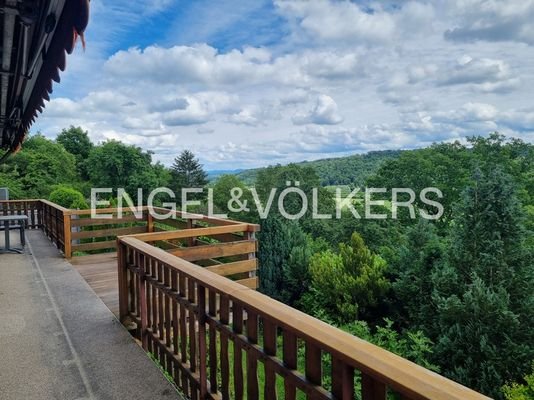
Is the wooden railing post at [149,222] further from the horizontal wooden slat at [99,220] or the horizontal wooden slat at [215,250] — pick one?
the horizontal wooden slat at [215,250]

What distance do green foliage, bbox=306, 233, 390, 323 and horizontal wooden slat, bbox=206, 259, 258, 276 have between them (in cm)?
999

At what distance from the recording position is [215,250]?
4.11m

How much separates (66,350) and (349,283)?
481 inches

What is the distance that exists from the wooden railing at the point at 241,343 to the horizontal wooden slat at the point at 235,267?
1.17 meters

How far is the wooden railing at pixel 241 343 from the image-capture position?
1.04 m

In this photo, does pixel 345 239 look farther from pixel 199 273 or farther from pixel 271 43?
pixel 199 273

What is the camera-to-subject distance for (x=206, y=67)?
12781mm

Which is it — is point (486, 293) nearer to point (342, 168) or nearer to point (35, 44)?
point (35, 44)

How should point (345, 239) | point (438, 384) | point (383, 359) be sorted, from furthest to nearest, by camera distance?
point (345, 239), point (383, 359), point (438, 384)

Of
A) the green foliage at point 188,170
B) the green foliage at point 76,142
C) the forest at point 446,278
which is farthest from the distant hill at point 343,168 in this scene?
the green foliage at point 76,142

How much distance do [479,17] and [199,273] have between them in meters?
18.3

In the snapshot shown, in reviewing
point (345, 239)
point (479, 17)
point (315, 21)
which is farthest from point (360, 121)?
point (315, 21)

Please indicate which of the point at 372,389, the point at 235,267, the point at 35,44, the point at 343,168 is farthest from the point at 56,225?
the point at 343,168

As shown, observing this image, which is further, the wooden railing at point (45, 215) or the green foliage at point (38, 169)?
the green foliage at point (38, 169)
